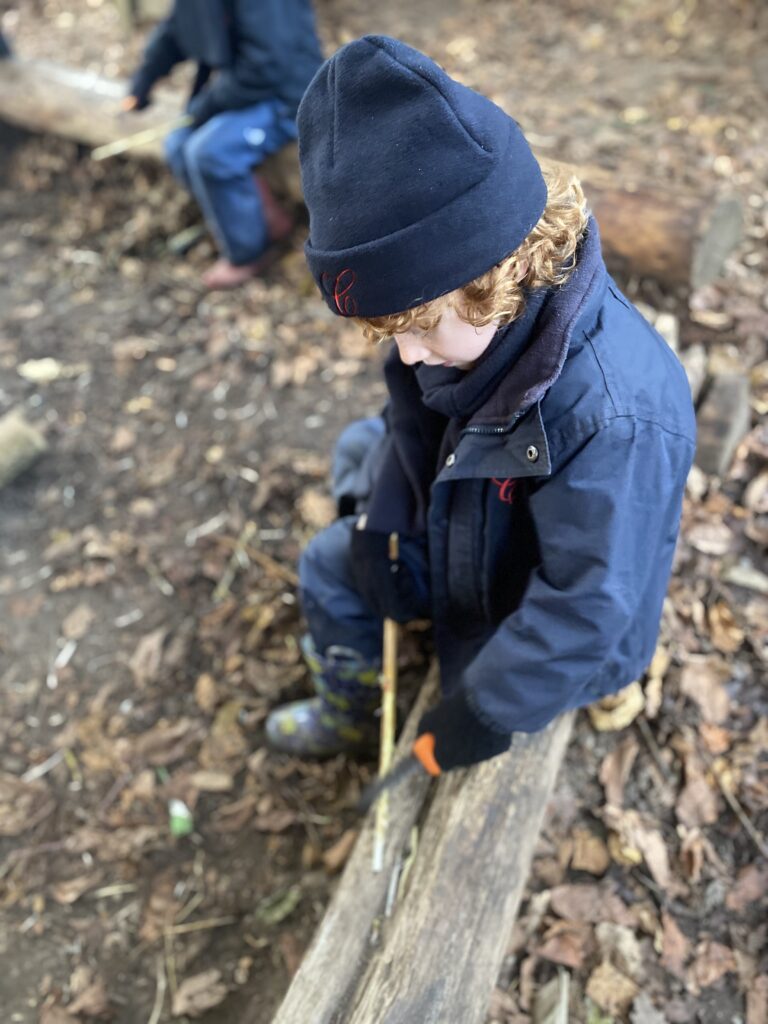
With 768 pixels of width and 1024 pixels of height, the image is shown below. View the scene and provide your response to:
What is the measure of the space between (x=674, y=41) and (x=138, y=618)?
5270 mm

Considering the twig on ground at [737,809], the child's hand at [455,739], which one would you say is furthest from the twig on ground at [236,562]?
the twig on ground at [737,809]

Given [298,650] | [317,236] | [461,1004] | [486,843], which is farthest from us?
[298,650]

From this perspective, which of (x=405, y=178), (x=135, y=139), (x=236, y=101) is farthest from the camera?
(x=135, y=139)

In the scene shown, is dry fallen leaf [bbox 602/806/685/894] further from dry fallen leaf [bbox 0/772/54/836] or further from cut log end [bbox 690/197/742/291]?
cut log end [bbox 690/197/742/291]

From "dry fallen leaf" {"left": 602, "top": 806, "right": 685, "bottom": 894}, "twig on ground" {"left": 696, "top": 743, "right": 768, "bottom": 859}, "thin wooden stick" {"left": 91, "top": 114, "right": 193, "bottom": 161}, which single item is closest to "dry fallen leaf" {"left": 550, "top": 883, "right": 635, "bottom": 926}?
"dry fallen leaf" {"left": 602, "top": 806, "right": 685, "bottom": 894}

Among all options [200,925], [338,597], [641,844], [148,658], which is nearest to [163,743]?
[148,658]

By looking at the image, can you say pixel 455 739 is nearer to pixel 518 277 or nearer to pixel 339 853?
pixel 339 853

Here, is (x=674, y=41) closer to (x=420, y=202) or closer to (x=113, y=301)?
(x=113, y=301)

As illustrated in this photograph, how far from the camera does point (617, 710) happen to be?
245 cm

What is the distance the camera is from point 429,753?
6.49 ft

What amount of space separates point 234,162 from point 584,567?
142 inches

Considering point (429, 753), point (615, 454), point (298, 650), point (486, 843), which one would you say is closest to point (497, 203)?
point (615, 454)

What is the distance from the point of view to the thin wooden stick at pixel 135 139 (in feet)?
16.3

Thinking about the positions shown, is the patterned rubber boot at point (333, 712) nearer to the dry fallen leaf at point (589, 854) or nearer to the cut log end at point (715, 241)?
the dry fallen leaf at point (589, 854)
